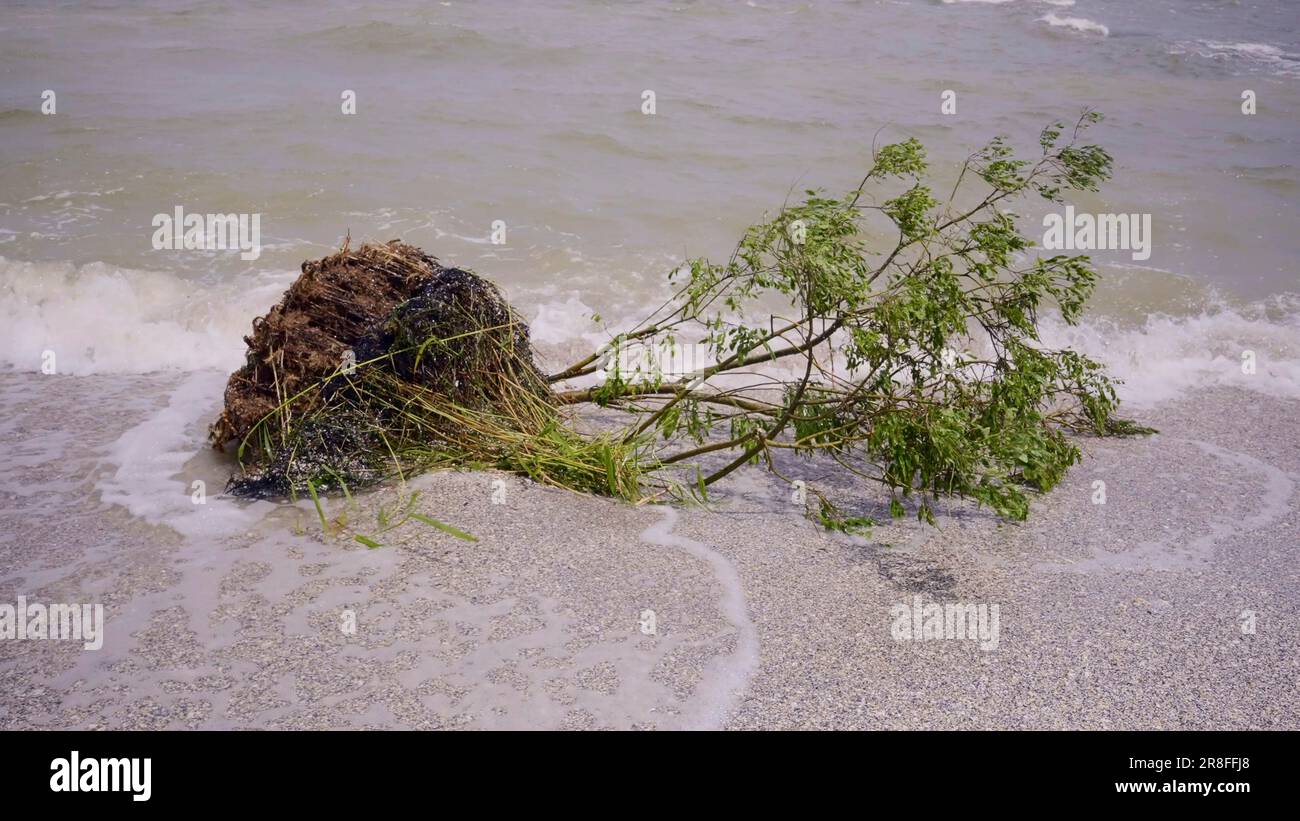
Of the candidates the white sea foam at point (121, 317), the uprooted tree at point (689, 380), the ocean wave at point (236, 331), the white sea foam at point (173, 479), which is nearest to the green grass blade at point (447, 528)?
the uprooted tree at point (689, 380)

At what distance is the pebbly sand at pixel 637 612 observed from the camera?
3.84m

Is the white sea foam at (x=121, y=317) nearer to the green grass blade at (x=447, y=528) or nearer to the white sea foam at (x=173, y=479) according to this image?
the white sea foam at (x=173, y=479)

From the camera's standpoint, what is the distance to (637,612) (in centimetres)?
447

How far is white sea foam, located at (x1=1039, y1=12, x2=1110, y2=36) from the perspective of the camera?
21.2 meters

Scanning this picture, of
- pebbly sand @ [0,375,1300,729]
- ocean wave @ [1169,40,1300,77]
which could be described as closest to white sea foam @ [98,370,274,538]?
pebbly sand @ [0,375,1300,729]

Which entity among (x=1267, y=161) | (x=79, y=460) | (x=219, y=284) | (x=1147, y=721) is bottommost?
(x=1147, y=721)

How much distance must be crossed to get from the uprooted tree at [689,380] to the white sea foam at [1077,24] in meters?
17.9

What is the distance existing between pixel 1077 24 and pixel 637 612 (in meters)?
21.3

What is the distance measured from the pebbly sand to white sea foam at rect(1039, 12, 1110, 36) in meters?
18.1

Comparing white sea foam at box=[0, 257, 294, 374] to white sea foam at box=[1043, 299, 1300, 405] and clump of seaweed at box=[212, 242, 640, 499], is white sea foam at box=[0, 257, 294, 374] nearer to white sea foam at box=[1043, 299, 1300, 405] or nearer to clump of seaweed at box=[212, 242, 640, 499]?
clump of seaweed at box=[212, 242, 640, 499]

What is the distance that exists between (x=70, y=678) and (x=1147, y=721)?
403cm
